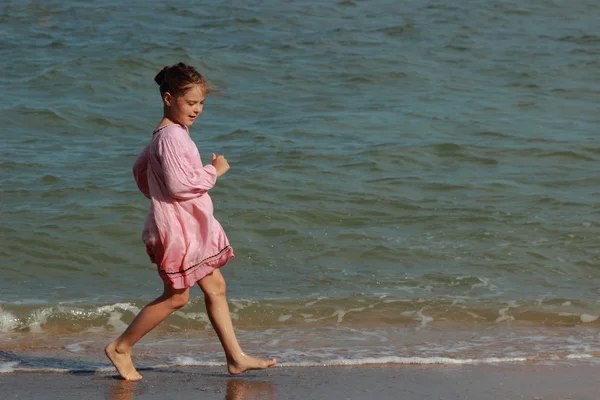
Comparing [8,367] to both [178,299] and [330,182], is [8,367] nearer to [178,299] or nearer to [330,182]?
[178,299]

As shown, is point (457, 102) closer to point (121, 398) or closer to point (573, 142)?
point (573, 142)

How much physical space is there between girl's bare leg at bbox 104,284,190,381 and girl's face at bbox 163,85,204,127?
0.76 metres

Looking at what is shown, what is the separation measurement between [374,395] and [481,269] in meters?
2.91

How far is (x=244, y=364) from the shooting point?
4.65 meters

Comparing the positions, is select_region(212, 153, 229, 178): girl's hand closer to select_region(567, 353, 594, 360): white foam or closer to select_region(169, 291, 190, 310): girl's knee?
select_region(169, 291, 190, 310): girl's knee

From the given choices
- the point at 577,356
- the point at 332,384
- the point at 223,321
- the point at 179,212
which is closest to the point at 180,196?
the point at 179,212

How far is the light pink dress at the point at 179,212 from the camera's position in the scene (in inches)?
170

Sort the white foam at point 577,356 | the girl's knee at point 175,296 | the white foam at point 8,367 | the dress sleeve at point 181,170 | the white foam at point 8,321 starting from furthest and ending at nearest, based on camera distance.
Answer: the white foam at point 8,321 < the white foam at point 577,356 < the white foam at point 8,367 < the girl's knee at point 175,296 < the dress sleeve at point 181,170

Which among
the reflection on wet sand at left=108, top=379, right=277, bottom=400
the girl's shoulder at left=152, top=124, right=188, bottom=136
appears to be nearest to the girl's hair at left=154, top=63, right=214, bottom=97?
the girl's shoulder at left=152, top=124, right=188, bottom=136

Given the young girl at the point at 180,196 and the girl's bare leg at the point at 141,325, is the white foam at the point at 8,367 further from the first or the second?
the young girl at the point at 180,196

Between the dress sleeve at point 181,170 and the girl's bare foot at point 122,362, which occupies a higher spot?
the dress sleeve at point 181,170

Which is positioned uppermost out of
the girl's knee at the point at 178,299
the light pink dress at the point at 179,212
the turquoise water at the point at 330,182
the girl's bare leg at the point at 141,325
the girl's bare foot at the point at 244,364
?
the light pink dress at the point at 179,212

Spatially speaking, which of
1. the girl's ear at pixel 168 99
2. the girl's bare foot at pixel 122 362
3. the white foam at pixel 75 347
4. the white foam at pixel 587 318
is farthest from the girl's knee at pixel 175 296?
the white foam at pixel 587 318

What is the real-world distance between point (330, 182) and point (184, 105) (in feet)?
16.3
